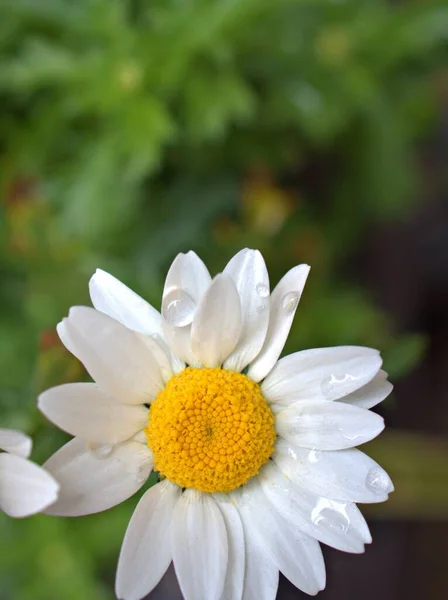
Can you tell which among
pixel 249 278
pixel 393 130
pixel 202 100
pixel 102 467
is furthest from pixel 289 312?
pixel 393 130

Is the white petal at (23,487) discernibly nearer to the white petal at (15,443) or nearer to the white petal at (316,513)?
the white petal at (15,443)

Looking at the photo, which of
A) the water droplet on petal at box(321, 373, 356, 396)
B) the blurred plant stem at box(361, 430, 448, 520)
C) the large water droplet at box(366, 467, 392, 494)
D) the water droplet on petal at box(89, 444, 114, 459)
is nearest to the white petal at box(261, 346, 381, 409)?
the water droplet on petal at box(321, 373, 356, 396)

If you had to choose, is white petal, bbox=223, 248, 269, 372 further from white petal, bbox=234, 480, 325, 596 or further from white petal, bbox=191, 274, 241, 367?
white petal, bbox=234, 480, 325, 596


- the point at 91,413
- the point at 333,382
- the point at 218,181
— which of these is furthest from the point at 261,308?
the point at 218,181

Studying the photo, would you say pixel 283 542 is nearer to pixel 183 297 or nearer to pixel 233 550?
pixel 233 550

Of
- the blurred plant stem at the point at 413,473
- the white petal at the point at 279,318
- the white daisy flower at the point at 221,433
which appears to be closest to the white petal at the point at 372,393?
the white daisy flower at the point at 221,433

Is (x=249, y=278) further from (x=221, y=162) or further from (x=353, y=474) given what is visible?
(x=221, y=162)
